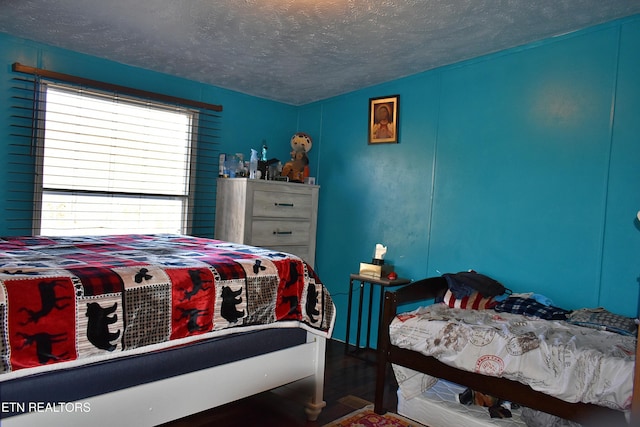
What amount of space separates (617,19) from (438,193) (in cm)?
157

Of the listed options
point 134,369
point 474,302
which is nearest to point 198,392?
point 134,369

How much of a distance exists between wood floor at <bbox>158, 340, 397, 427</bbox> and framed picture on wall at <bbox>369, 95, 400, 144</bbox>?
1927 mm

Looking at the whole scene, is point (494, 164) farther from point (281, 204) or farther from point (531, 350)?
point (281, 204)

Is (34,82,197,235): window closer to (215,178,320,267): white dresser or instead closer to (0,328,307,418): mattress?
(215,178,320,267): white dresser

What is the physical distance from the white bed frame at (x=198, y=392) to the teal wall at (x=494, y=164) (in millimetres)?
1508

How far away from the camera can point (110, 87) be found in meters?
3.45

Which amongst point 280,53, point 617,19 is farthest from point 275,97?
point 617,19

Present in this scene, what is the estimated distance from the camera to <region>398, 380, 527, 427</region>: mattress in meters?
2.46

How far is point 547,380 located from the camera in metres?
2.12

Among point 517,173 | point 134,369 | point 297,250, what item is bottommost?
point 134,369

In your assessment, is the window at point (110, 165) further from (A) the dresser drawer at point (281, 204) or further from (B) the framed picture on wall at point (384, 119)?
(B) the framed picture on wall at point (384, 119)

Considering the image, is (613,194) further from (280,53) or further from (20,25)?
(20,25)

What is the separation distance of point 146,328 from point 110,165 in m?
2.18

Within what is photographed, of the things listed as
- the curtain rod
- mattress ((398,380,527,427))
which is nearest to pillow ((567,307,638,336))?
mattress ((398,380,527,427))
